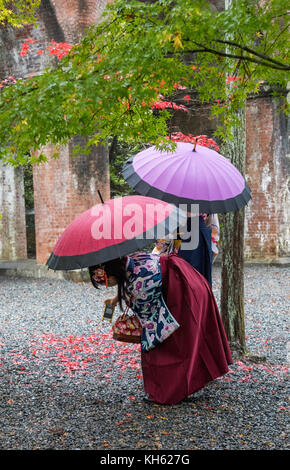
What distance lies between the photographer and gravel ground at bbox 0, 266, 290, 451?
3.05 meters

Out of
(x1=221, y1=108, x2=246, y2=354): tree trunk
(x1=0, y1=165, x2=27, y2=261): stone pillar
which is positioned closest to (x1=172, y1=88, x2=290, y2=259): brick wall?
(x1=0, y1=165, x2=27, y2=261): stone pillar

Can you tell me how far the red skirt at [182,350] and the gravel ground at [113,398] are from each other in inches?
7.1

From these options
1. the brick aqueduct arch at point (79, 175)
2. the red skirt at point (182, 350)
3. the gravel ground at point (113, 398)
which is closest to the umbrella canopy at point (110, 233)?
the red skirt at point (182, 350)

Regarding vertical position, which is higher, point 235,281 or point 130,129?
point 130,129

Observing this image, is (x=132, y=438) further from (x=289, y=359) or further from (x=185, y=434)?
(x=289, y=359)

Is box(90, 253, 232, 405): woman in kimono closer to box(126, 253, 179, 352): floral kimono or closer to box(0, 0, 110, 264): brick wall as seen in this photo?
box(126, 253, 179, 352): floral kimono

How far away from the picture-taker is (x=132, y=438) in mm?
3035

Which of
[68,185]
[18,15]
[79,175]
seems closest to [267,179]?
[79,175]

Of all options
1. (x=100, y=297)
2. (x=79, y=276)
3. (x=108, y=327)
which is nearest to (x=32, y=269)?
(x=79, y=276)

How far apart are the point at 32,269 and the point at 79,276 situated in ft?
5.30

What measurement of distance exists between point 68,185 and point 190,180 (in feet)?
22.6

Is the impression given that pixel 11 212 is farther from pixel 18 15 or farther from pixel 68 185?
pixel 18 15

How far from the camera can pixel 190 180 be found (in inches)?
148
